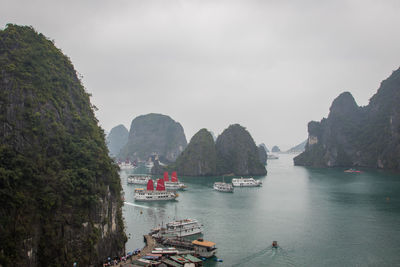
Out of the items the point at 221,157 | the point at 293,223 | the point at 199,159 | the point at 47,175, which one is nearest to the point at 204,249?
the point at 47,175

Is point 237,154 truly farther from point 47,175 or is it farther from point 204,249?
point 47,175

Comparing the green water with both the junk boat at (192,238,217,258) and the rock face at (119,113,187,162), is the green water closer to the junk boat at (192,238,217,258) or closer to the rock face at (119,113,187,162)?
the junk boat at (192,238,217,258)

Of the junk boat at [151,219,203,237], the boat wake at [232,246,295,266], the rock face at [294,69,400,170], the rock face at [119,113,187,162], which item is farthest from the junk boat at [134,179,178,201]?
the rock face at [119,113,187,162]

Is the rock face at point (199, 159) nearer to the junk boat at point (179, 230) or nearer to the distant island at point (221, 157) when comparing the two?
the distant island at point (221, 157)

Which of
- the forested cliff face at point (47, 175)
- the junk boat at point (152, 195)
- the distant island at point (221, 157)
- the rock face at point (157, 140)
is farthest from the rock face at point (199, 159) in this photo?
the forested cliff face at point (47, 175)

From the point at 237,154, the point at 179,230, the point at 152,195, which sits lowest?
the point at 179,230

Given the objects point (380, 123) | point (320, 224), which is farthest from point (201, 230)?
point (380, 123)
